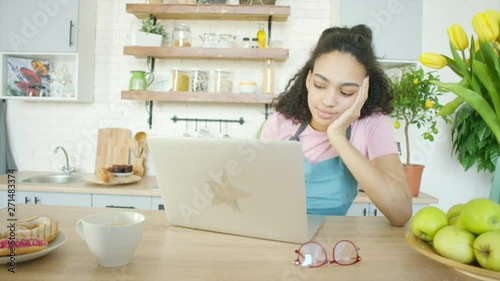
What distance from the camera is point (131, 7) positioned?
2.61 meters

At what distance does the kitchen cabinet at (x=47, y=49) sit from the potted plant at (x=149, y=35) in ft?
1.34

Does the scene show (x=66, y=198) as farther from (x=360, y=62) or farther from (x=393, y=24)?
(x=393, y=24)

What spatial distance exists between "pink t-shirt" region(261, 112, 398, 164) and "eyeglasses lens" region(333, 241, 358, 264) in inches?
24.3

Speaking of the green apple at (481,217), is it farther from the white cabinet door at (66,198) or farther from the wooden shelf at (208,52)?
the white cabinet door at (66,198)

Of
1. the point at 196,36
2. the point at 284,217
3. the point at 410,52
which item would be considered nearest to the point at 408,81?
the point at 410,52

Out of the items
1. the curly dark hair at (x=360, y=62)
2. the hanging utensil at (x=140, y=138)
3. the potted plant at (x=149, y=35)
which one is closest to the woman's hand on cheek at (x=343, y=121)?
the curly dark hair at (x=360, y=62)

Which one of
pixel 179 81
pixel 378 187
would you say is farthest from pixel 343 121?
pixel 179 81

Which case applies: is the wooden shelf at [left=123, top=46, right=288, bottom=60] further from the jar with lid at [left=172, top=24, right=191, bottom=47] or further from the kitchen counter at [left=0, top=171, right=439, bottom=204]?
the kitchen counter at [left=0, top=171, right=439, bottom=204]

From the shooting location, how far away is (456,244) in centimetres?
66

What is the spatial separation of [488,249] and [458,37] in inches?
17.5

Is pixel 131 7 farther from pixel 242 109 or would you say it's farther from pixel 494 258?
pixel 494 258

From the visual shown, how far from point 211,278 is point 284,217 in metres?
0.25

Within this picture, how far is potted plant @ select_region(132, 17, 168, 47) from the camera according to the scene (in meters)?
2.65

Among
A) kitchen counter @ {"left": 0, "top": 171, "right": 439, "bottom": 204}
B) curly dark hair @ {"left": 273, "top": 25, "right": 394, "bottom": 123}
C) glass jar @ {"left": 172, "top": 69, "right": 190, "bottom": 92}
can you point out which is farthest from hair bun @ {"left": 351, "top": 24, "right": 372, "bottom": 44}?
glass jar @ {"left": 172, "top": 69, "right": 190, "bottom": 92}
